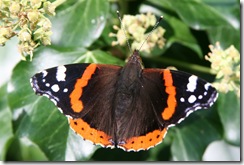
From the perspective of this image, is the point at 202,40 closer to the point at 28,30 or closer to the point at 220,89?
the point at 220,89

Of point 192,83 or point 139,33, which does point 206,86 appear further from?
point 139,33

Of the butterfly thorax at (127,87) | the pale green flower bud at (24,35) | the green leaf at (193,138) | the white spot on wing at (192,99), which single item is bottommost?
the green leaf at (193,138)

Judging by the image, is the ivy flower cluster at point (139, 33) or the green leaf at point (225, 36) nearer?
the ivy flower cluster at point (139, 33)

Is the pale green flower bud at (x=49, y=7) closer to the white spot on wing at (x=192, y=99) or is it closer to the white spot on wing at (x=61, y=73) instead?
the white spot on wing at (x=61, y=73)

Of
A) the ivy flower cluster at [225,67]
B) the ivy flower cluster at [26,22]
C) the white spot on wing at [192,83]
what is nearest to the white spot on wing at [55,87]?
the ivy flower cluster at [26,22]

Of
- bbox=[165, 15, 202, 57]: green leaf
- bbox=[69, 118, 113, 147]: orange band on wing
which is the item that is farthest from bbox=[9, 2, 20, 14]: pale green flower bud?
bbox=[165, 15, 202, 57]: green leaf

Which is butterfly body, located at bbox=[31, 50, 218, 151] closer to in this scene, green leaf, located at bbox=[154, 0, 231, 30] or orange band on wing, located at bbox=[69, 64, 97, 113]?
orange band on wing, located at bbox=[69, 64, 97, 113]
